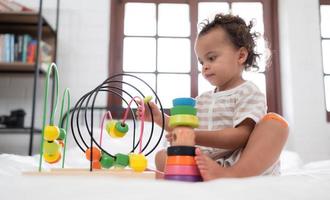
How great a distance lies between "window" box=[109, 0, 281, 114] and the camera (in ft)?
8.31

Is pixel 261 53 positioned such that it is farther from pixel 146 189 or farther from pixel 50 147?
pixel 146 189

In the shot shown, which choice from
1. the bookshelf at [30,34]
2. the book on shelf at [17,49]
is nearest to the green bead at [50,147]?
the bookshelf at [30,34]

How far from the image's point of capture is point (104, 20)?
8.18 ft

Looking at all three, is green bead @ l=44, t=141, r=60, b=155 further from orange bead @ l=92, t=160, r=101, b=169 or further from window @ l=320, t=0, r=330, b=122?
window @ l=320, t=0, r=330, b=122

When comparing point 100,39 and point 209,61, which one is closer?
point 209,61

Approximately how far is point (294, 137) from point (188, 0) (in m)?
1.14

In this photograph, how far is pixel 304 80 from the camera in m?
2.38

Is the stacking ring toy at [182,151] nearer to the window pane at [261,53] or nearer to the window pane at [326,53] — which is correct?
the window pane at [261,53]

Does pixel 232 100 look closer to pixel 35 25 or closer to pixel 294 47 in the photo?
pixel 294 47

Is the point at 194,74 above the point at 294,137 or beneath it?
above

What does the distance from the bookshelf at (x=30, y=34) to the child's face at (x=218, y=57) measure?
135cm

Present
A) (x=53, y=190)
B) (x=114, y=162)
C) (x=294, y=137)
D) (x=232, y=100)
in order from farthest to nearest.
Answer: (x=294, y=137)
(x=232, y=100)
(x=114, y=162)
(x=53, y=190)

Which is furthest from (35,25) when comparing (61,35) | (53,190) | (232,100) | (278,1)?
(53,190)

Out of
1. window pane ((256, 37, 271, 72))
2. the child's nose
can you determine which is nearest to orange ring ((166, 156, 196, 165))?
the child's nose
